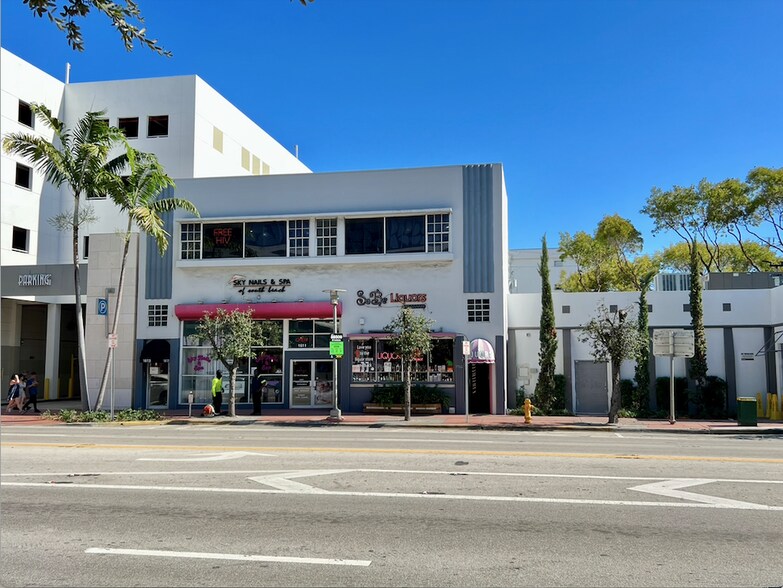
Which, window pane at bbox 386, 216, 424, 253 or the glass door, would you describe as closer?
window pane at bbox 386, 216, 424, 253

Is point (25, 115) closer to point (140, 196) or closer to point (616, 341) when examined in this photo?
point (140, 196)

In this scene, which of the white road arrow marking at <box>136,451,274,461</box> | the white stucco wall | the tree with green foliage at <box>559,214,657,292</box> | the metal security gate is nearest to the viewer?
the white road arrow marking at <box>136,451,274,461</box>

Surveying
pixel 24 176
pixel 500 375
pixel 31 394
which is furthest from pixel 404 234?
pixel 24 176

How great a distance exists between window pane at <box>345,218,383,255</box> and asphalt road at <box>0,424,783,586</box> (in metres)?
13.4

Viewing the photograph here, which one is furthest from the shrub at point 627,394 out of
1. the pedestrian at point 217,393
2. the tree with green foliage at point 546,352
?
the pedestrian at point 217,393

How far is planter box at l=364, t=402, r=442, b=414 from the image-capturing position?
968 inches

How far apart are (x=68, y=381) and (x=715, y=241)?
133ft

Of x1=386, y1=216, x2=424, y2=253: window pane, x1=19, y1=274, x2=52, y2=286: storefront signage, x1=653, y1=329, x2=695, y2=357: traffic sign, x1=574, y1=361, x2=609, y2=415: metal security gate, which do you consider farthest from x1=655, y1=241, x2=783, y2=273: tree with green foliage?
x1=19, y1=274, x2=52, y2=286: storefront signage

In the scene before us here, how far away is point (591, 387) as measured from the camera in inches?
1070

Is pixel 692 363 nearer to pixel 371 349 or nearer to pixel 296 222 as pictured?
pixel 371 349

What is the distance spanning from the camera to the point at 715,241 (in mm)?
42750

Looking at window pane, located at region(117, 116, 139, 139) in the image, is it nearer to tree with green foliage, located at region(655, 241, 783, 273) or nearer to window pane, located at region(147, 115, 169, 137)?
window pane, located at region(147, 115, 169, 137)

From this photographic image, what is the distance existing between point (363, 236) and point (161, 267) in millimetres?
8719

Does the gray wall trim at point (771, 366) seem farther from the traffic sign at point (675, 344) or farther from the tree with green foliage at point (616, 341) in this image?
the tree with green foliage at point (616, 341)
